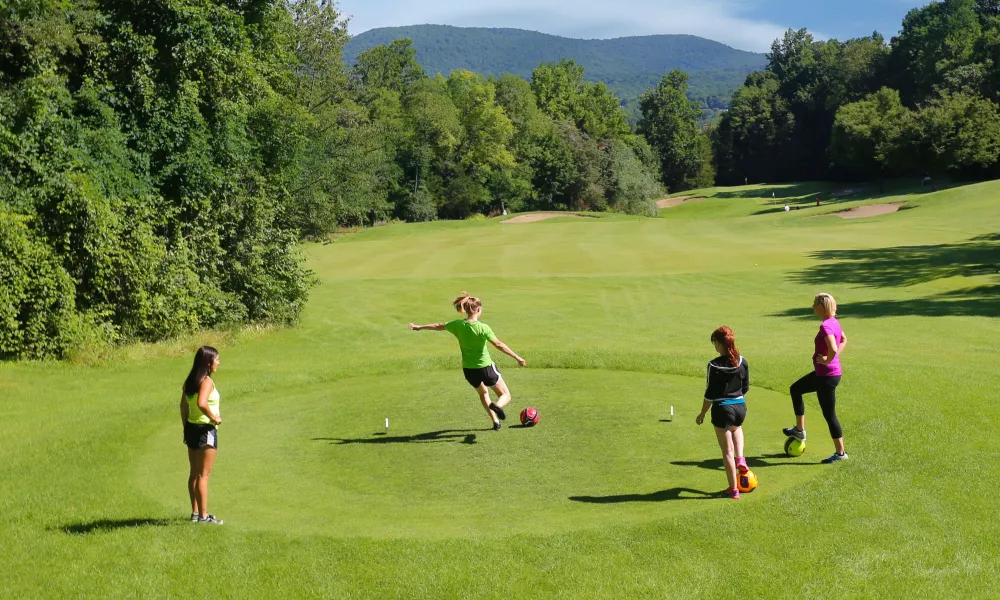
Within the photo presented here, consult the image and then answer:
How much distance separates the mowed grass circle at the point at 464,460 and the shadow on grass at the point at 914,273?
15358mm

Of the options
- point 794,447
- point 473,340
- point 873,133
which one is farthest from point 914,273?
point 873,133

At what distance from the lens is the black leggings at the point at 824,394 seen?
40.3ft

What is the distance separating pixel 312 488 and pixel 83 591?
3344 millimetres

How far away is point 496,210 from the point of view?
4094 inches

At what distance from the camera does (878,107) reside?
10269 centimetres

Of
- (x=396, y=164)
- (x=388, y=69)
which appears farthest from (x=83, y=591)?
(x=388, y=69)

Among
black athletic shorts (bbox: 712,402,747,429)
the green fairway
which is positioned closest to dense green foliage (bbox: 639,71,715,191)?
the green fairway

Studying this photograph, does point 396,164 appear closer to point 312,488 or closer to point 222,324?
point 222,324

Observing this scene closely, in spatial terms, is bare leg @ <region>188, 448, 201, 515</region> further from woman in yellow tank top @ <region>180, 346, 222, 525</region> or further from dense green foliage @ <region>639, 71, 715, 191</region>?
dense green foliage @ <region>639, 71, 715, 191</region>

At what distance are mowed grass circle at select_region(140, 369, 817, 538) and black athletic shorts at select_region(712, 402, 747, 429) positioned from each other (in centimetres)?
86

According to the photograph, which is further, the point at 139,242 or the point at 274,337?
the point at 274,337

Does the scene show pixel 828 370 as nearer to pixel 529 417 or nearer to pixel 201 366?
pixel 529 417

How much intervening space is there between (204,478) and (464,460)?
3.78m

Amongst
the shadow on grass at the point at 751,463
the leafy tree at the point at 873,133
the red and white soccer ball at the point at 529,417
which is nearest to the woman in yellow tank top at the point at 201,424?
the red and white soccer ball at the point at 529,417
